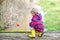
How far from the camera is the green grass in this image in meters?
8.14

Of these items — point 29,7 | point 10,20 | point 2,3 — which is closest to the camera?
point 10,20

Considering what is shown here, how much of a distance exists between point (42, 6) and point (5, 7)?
2.36 m

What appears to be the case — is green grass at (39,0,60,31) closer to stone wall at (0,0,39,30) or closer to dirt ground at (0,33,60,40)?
stone wall at (0,0,39,30)

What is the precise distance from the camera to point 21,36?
6512 millimetres

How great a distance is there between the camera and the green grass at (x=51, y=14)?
8.14 metres

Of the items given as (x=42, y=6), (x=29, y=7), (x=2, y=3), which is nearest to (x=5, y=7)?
(x=2, y=3)

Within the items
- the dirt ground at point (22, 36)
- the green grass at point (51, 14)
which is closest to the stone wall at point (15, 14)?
the green grass at point (51, 14)

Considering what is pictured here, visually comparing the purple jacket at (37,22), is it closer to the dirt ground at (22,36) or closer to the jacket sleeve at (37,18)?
the jacket sleeve at (37,18)

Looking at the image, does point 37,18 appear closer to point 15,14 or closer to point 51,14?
point 15,14

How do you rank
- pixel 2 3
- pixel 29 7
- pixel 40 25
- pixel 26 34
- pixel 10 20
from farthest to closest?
pixel 29 7
pixel 2 3
pixel 10 20
pixel 26 34
pixel 40 25

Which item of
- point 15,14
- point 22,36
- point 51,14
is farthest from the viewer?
point 51,14

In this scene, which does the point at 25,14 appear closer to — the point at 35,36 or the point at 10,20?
the point at 10,20

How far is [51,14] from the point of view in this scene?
9.68 metres

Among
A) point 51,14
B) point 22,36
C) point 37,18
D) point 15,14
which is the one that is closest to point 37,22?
point 37,18
